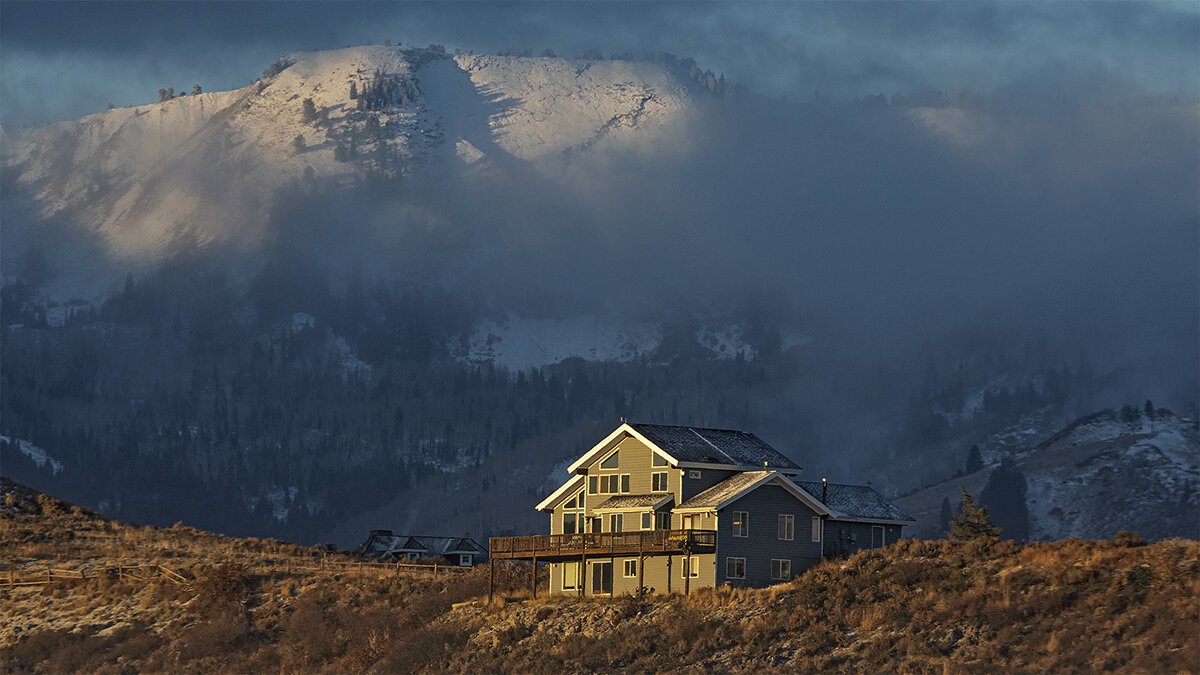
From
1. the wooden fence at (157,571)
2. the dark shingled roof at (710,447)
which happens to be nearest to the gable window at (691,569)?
the dark shingled roof at (710,447)

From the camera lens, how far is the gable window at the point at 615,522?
104 meters

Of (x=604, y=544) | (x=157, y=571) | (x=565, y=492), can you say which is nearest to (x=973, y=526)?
(x=604, y=544)

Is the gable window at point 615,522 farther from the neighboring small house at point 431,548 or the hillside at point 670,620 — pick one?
the neighboring small house at point 431,548

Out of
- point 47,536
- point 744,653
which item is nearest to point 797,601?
point 744,653

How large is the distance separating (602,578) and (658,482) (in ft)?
23.1

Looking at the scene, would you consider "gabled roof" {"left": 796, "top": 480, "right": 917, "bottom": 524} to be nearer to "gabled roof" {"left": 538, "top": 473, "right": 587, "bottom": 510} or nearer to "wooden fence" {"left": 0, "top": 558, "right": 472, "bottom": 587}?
"gabled roof" {"left": 538, "top": 473, "right": 587, "bottom": 510}

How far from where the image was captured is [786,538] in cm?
10112

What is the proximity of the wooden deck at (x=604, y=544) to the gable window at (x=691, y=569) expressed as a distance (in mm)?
767

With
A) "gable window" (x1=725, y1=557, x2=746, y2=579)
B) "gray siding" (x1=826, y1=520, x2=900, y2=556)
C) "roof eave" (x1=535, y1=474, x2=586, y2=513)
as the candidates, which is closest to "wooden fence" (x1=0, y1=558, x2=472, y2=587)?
"roof eave" (x1=535, y1=474, x2=586, y2=513)

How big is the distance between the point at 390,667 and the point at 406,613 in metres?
8.62

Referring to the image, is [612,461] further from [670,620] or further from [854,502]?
[670,620]

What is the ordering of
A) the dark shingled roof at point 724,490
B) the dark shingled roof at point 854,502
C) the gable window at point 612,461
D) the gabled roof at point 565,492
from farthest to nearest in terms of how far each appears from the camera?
the gabled roof at point 565,492
the dark shingled roof at point 854,502
the gable window at point 612,461
the dark shingled roof at point 724,490

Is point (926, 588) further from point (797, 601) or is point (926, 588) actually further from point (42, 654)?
point (42, 654)

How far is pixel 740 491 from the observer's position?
323 ft
